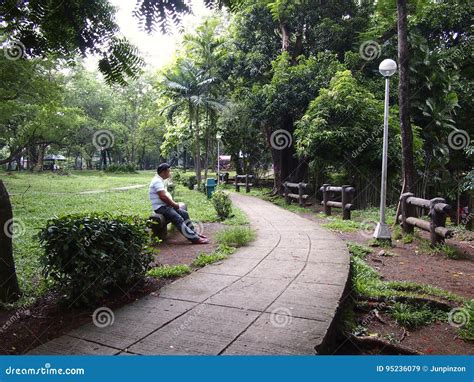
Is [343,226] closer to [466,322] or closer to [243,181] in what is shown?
[466,322]

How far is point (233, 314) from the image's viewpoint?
279 centimetres

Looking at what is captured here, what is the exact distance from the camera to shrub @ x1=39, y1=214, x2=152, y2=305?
2.96 m

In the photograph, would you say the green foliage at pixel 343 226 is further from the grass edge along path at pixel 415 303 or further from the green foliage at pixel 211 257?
the green foliage at pixel 211 257

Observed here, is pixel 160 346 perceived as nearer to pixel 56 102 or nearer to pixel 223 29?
pixel 56 102

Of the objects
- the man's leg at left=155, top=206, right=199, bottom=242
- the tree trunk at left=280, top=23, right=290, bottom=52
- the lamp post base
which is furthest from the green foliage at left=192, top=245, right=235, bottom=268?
the tree trunk at left=280, top=23, right=290, bottom=52

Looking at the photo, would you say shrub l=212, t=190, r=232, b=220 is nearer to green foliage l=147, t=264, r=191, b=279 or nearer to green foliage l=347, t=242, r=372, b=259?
green foliage l=347, t=242, r=372, b=259

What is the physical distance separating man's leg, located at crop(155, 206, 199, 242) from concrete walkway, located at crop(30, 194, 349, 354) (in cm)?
154

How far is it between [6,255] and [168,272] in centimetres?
164

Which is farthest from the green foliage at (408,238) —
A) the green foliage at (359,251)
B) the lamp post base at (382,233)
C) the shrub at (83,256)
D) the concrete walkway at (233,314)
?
the shrub at (83,256)

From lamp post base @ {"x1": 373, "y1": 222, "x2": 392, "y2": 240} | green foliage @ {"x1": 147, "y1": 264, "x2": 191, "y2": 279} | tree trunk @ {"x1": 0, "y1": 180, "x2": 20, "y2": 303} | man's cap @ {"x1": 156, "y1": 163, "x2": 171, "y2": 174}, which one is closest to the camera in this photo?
tree trunk @ {"x1": 0, "y1": 180, "x2": 20, "y2": 303}

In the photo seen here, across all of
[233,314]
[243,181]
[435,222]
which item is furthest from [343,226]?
[243,181]

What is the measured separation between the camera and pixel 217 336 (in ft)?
7.88

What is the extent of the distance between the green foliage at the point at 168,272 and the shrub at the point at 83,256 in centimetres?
75

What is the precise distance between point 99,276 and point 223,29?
62.0 feet
